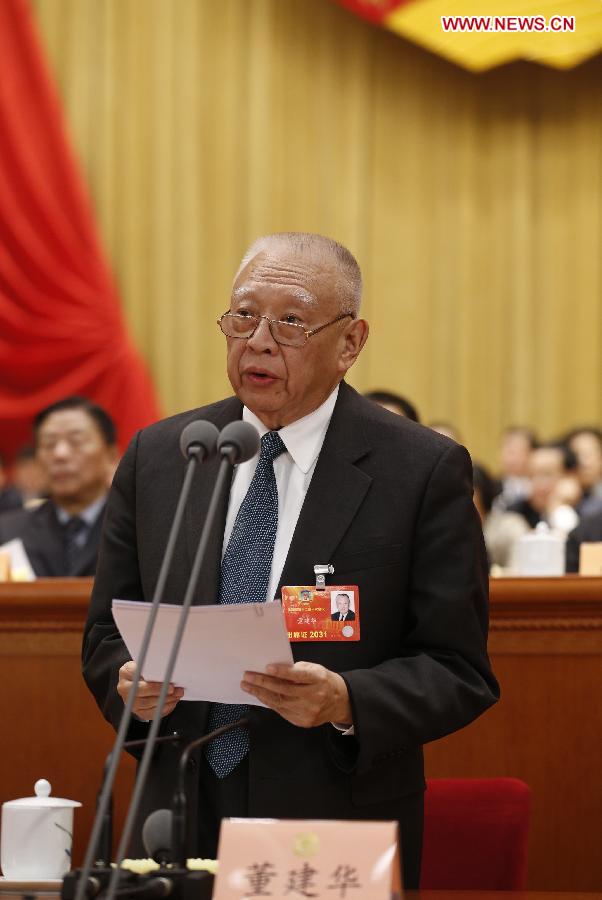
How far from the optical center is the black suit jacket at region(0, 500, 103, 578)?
4.76m

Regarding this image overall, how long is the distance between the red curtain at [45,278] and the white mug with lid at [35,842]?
6239mm

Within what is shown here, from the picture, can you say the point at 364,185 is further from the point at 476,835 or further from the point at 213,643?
the point at 213,643

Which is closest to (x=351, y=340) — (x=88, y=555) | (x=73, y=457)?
(x=88, y=555)

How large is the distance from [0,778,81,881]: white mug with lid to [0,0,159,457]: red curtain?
6.24m

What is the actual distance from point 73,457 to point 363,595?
300 centimetres

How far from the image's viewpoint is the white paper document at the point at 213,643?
5.85 ft

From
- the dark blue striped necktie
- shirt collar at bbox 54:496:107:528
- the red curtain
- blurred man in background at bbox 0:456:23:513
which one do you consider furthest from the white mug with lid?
the red curtain

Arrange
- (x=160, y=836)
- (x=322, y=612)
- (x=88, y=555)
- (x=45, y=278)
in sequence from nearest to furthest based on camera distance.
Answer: (x=160, y=836)
(x=322, y=612)
(x=88, y=555)
(x=45, y=278)

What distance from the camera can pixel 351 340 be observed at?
2.33 metres

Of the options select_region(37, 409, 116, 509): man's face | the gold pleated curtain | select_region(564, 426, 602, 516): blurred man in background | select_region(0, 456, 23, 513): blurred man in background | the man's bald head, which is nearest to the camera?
the man's bald head

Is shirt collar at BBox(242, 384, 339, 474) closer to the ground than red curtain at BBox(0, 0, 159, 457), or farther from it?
closer to the ground

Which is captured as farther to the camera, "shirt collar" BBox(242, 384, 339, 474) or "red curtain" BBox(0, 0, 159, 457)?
"red curtain" BBox(0, 0, 159, 457)

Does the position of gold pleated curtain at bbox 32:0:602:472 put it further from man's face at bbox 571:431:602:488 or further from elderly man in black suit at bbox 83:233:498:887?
elderly man in black suit at bbox 83:233:498:887

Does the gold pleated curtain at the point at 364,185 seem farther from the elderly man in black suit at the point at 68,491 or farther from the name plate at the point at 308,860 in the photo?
the name plate at the point at 308,860
